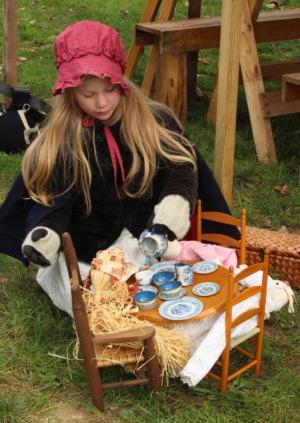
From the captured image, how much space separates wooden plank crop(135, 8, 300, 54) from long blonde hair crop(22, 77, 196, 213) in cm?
211

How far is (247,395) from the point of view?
101 inches

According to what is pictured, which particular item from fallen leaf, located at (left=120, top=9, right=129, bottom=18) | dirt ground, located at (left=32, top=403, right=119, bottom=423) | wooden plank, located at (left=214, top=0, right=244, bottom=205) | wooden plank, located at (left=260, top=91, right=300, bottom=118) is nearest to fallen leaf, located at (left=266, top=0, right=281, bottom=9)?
fallen leaf, located at (left=120, top=9, right=129, bottom=18)

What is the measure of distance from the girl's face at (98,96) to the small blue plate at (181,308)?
823mm

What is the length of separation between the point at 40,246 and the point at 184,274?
0.58 meters

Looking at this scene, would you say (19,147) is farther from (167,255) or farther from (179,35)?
(167,255)

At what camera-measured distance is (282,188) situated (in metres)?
4.33

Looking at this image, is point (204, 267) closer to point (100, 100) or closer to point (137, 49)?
point (100, 100)

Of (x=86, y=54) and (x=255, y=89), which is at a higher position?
(x=86, y=54)

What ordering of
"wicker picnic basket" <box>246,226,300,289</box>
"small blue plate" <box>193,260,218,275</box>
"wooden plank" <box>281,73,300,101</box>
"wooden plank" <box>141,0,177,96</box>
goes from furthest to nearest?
"wooden plank" <box>141,0,177,96</box>, "wooden plank" <box>281,73,300,101</box>, "wicker picnic basket" <box>246,226,300,289</box>, "small blue plate" <box>193,260,218,275</box>

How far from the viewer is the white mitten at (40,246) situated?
2633 millimetres

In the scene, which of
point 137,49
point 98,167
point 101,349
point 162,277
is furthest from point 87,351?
point 137,49

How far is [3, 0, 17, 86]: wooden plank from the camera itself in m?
5.15

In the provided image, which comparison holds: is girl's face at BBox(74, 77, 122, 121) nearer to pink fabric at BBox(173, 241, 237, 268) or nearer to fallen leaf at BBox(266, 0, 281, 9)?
pink fabric at BBox(173, 241, 237, 268)

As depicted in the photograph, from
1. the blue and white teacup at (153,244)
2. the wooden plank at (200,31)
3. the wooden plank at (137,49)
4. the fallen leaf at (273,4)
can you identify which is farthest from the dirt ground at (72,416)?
the fallen leaf at (273,4)
